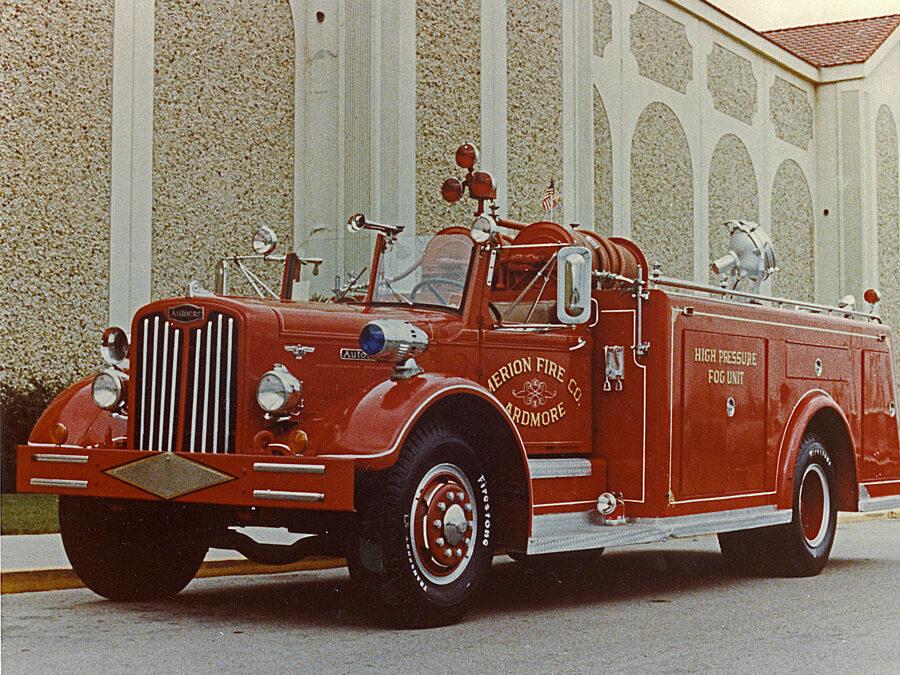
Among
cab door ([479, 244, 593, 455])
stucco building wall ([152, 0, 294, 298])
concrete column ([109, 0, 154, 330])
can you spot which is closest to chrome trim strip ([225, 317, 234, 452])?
cab door ([479, 244, 593, 455])

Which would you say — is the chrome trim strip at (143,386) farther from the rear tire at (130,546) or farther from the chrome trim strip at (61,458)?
the rear tire at (130,546)

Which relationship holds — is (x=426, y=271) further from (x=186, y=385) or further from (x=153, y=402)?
(x=153, y=402)

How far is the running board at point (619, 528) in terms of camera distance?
8250 mm

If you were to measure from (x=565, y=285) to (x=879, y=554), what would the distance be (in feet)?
20.8

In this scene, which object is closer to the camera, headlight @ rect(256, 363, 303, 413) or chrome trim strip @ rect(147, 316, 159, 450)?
headlight @ rect(256, 363, 303, 413)

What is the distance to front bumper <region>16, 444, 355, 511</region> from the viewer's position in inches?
275

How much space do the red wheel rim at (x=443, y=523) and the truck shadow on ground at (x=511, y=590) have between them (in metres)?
0.46

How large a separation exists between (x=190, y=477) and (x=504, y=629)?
192 cm

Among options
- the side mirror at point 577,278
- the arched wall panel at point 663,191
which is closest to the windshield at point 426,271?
the side mirror at point 577,278

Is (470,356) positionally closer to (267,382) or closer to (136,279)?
(267,382)

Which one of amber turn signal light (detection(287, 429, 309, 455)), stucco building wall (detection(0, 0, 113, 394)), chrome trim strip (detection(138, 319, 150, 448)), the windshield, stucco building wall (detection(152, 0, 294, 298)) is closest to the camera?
amber turn signal light (detection(287, 429, 309, 455))

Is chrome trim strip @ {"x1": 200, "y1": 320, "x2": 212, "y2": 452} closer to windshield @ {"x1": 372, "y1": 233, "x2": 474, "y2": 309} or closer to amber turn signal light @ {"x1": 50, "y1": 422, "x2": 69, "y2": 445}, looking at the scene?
amber turn signal light @ {"x1": 50, "y1": 422, "x2": 69, "y2": 445}

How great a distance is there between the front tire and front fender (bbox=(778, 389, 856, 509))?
3.49 metres

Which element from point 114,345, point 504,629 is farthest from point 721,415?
point 114,345
